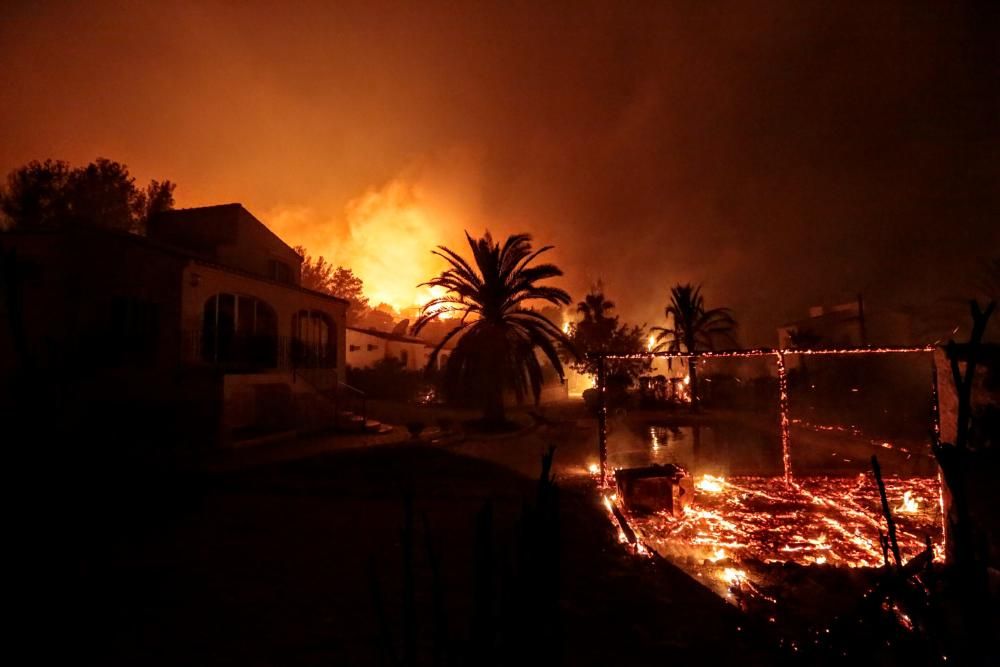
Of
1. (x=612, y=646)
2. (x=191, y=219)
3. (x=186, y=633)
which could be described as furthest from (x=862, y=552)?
(x=191, y=219)

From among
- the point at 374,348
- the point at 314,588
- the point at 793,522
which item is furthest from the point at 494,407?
the point at 374,348

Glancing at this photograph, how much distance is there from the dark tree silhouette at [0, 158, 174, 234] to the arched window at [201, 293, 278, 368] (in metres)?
15.7

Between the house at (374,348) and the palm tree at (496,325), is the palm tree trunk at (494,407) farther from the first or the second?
the house at (374,348)

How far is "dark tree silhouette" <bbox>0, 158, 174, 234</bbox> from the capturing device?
30.6m

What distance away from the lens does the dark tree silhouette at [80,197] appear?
100ft

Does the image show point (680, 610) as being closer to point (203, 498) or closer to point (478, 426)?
point (203, 498)

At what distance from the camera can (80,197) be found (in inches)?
1300

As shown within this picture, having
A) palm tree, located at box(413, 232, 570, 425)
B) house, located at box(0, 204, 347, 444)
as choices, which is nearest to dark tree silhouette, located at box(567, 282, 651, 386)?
palm tree, located at box(413, 232, 570, 425)

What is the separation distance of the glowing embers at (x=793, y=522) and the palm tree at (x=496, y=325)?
30.9 ft

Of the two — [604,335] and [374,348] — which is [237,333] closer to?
[374,348]

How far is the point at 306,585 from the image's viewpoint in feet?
19.4

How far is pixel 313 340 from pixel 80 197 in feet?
75.7

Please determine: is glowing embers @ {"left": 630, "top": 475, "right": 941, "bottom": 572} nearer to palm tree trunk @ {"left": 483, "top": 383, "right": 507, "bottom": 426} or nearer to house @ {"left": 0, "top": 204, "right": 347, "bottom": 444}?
palm tree trunk @ {"left": 483, "top": 383, "right": 507, "bottom": 426}

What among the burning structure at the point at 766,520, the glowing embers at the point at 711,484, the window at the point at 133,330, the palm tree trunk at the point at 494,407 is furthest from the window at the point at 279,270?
the glowing embers at the point at 711,484
